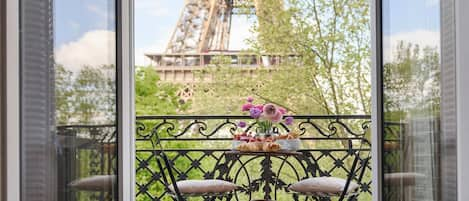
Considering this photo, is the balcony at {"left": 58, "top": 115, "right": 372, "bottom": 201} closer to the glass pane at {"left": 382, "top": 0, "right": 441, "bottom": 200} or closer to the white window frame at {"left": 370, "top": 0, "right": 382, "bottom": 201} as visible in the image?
the white window frame at {"left": 370, "top": 0, "right": 382, "bottom": 201}

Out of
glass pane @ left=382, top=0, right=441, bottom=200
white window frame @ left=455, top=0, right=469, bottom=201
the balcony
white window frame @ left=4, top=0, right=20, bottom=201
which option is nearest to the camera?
white window frame @ left=4, top=0, right=20, bottom=201

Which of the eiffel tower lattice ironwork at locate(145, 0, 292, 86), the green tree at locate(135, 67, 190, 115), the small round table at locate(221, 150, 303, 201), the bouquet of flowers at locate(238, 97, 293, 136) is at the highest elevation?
the eiffel tower lattice ironwork at locate(145, 0, 292, 86)

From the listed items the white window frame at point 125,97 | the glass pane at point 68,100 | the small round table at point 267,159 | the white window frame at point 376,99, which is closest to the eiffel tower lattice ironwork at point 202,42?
the small round table at point 267,159

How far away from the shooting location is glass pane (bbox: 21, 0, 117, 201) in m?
1.42

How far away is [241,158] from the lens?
502cm

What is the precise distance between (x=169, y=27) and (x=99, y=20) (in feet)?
12.2

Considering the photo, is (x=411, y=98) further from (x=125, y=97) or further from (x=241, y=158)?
(x=241, y=158)

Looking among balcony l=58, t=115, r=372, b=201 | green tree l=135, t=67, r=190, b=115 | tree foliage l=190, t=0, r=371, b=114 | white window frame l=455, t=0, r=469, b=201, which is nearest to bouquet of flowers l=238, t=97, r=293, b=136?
balcony l=58, t=115, r=372, b=201

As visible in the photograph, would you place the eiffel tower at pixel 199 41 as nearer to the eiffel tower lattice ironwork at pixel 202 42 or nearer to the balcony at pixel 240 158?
the eiffel tower lattice ironwork at pixel 202 42

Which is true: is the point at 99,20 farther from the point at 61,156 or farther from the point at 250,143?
the point at 250,143

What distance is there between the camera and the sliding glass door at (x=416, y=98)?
59.7 inches

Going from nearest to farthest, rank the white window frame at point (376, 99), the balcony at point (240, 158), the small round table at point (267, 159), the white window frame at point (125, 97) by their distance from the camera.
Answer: the white window frame at point (376, 99) → the white window frame at point (125, 97) → the small round table at point (267, 159) → the balcony at point (240, 158)

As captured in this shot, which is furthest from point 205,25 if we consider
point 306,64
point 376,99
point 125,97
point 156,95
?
point 376,99

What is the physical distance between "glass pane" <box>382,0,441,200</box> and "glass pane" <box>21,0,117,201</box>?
3.52ft
